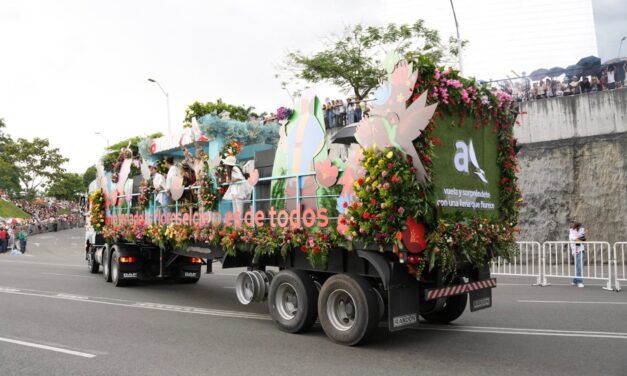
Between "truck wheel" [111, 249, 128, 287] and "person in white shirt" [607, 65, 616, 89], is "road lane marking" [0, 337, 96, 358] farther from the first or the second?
"person in white shirt" [607, 65, 616, 89]

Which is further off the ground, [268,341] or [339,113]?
[339,113]

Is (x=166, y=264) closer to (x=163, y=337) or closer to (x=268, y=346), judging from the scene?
(x=163, y=337)

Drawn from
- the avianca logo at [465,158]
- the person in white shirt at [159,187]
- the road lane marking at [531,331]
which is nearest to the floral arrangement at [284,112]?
the avianca logo at [465,158]

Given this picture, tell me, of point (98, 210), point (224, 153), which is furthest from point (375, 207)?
point (98, 210)

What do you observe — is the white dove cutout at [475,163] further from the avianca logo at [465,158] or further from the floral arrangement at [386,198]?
the floral arrangement at [386,198]

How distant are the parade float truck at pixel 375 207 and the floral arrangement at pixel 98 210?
6.20m

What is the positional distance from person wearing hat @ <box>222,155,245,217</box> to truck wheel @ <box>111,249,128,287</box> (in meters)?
5.36

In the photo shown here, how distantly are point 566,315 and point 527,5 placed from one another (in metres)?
49.6

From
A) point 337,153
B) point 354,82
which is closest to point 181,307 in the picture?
point 337,153

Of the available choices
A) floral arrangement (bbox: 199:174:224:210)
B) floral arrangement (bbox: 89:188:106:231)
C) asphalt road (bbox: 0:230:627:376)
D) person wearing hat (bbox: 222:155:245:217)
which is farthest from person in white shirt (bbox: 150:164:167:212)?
floral arrangement (bbox: 89:188:106:231)

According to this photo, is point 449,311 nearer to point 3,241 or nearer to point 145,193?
point 145,193

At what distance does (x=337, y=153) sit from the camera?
23.5 ft

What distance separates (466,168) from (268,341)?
140 inches

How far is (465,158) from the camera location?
6730 millimetres
